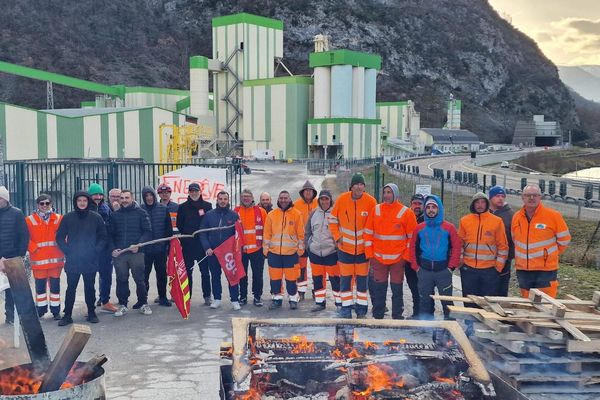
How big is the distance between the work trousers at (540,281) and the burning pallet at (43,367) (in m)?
4.72


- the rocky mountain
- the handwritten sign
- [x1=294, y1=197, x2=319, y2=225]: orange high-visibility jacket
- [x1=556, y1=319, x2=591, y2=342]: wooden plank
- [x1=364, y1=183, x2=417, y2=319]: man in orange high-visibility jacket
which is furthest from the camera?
the rocky mountain

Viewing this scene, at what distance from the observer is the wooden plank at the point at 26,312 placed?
429 cm

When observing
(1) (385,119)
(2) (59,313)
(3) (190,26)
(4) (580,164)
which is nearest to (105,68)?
(3) (190,26)

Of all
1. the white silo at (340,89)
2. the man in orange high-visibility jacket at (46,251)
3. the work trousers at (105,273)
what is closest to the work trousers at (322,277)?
the work trousers at (105,273)

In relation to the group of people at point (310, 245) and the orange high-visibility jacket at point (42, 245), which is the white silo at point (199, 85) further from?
the orange high-visibility jacket at point (42, 245)

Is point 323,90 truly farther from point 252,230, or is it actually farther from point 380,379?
point 380,379

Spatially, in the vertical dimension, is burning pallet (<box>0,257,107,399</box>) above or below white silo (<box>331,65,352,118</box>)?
below

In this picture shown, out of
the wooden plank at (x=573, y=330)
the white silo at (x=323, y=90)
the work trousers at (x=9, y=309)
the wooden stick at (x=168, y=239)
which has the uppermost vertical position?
the white silo at (x=323, y=90)

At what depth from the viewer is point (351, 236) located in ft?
26.4

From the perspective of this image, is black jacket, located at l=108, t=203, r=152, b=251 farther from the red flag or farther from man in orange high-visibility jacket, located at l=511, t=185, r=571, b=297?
man in orange high-visibility jacket, located at l=511, t=185, r=571, b=297

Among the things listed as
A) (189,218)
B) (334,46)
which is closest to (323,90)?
(189,218)

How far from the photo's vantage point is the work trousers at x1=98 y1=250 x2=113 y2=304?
27.8ft

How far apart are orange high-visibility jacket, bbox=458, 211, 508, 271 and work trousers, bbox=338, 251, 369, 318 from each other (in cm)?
154

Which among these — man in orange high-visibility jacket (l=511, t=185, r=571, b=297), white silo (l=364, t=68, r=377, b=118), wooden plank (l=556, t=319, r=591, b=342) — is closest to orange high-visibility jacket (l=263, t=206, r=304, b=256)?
man in orange high-visibility jacket (l=511, t=185, r=571, b=297)
